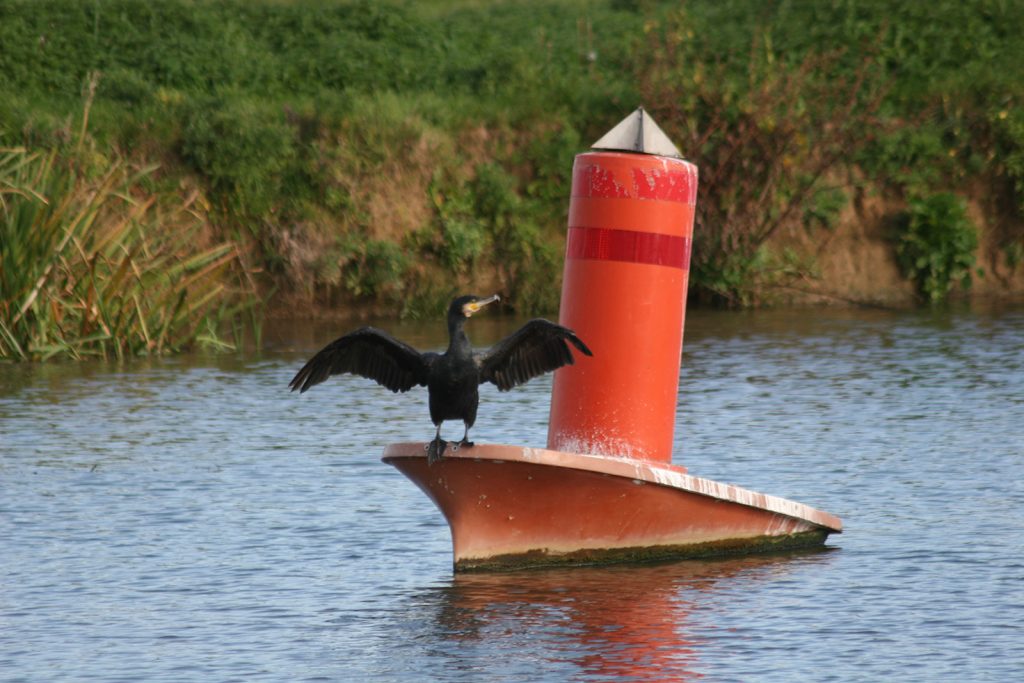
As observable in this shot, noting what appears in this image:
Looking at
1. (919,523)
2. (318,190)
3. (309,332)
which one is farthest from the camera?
(318,190)

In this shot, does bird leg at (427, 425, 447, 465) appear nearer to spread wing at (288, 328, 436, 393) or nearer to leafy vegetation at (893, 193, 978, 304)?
spread wing at (288, 328, 436, 393)

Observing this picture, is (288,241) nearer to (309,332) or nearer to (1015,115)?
(309,332)

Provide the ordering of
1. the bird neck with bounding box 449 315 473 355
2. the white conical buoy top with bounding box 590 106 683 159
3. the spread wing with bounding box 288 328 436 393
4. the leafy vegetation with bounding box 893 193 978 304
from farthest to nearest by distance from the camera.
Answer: the leafy vegetation with bounding box 893 193 978 304 → the white conical buoy top with bounding box 590 106 683 159 → the spread wing with bounding box 288 328 436 393 → the bird neck with bounding box 449 315 473 355

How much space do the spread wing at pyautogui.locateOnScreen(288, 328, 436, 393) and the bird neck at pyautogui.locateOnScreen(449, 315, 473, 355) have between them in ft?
0.47

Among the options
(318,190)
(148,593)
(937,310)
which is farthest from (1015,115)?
(148,593)

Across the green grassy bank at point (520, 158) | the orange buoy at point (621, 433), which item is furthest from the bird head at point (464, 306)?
the green grassy bank at point (520, 158)

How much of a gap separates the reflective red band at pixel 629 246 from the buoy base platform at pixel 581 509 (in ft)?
3.85

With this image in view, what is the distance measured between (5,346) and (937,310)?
40.3ft

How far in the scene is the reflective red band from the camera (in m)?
10.5

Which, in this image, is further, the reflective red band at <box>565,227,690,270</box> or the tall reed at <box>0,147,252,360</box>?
the tall reed at <box>0,147,252,360</box>

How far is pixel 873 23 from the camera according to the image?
3052 cm

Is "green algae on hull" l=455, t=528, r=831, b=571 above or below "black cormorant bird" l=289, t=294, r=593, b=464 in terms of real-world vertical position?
below

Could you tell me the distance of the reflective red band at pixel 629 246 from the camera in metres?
10.5

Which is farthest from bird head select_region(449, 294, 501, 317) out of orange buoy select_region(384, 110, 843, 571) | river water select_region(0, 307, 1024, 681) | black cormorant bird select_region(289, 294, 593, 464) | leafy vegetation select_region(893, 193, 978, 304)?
leafy vegetation select_region(893, 193, 978, 304)
